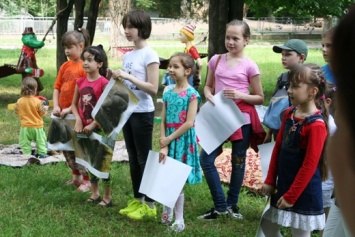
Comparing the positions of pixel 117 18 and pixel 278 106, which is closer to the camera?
pixel 278 106

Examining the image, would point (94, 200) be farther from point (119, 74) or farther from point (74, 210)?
point (119, 74)

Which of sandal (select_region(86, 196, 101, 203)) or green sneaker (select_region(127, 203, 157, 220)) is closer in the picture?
green sneaker (select_region(127, 203, 157, 220))

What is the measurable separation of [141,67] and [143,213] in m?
1.23

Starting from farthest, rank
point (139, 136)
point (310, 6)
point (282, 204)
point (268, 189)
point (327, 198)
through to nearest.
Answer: point (310, 6) < point (139, 136) < point (327, 198) < point (268, 189) < point (282, 204)

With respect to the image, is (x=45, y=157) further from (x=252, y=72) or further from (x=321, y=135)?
(x=321, y=135)

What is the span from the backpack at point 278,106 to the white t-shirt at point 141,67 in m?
0.96

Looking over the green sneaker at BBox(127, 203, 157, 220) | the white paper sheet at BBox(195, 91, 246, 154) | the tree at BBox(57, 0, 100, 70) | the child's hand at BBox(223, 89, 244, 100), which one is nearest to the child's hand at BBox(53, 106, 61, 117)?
the green sneaker at BBox(127, 203, 157, 220)

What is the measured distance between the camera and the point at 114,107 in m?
4.95

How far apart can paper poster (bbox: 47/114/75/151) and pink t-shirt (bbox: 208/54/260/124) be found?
64.1 inches

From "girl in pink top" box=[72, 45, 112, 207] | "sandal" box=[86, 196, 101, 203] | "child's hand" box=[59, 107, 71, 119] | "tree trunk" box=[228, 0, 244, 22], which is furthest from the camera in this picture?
"tree trunk" box=[228, 0, 244, 22]

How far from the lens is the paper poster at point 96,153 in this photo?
5.26m

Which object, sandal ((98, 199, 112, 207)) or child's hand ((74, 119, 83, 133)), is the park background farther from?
child's hand ((74, 119, 83, 133))

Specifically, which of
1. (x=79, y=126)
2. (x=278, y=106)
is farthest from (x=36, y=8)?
(x=278, y=106)

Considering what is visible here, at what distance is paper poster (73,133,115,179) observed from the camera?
5.26m
